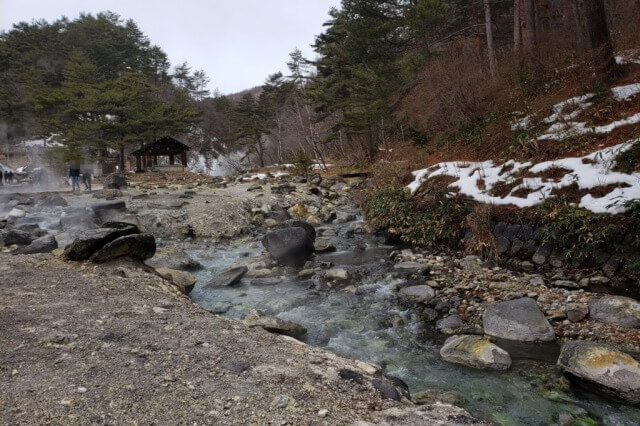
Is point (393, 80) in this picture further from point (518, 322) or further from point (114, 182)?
point (518, 322)

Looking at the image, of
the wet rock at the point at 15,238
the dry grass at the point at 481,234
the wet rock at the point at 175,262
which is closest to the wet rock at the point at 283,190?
the wet rock at the point at 175,262

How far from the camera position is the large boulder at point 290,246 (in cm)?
Result: 953

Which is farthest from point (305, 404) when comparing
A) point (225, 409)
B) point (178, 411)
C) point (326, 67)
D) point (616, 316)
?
point (326, 67)

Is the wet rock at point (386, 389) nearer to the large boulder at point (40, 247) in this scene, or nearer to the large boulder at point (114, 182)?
the large boulder at point (40, 247)

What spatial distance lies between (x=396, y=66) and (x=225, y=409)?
21.5 m

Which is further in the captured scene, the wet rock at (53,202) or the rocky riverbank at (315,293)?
the wet rock at (53,202)

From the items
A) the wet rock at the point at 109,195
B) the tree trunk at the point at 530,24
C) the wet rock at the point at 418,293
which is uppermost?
the tree trunk at the point at 530,24

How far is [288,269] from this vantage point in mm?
9070

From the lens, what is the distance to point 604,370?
12.9ft

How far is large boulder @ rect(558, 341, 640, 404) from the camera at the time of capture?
149 inches

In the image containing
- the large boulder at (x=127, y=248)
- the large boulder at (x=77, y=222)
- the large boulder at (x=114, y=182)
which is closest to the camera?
the large boulder at (x=127, y=248)

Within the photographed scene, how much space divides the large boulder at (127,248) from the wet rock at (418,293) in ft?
17.1

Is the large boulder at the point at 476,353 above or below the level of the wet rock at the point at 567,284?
→ below

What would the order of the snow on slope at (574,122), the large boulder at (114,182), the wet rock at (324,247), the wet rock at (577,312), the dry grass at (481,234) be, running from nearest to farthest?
the wet rock at (577,312)
the dry grass at (481,234)
the snow on slope at (574,122)
the wet rock at (324,247)
the large boulder at (114,182)
